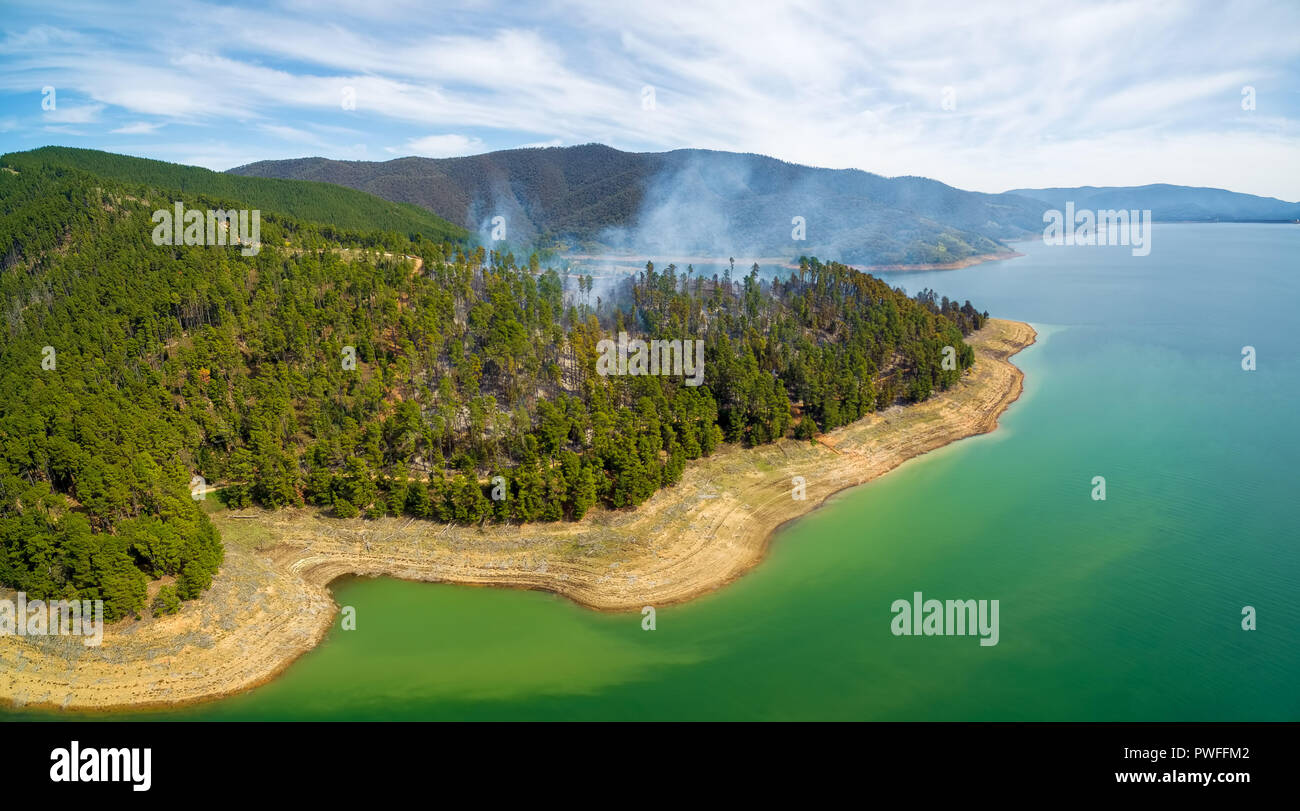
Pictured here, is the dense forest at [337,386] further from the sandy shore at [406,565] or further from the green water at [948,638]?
the green water at [948,638]

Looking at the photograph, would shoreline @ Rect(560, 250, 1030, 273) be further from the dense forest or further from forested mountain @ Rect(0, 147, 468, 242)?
the dense forest

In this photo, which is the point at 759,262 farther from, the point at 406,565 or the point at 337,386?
the point at 406,565

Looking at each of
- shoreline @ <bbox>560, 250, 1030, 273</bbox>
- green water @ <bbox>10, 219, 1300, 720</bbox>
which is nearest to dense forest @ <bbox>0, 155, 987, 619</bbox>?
green water @ <bbox>10, 219, 1300, 720</bbox>

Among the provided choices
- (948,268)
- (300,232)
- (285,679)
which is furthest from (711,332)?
(948,268)

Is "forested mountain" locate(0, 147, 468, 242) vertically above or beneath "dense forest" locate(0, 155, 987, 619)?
above

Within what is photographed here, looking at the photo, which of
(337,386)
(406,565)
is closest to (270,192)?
(337,386)

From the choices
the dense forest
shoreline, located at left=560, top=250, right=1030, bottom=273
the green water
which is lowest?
the green water
